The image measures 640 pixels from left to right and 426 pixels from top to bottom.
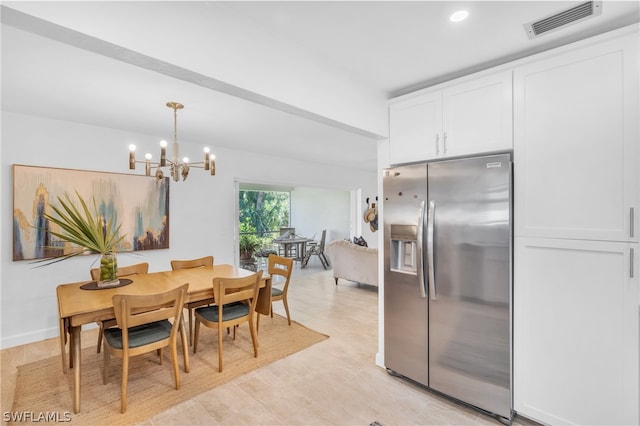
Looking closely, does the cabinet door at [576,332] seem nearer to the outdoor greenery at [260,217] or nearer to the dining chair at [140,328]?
the dining chair at [140,328]

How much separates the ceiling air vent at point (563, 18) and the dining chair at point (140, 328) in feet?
9.14

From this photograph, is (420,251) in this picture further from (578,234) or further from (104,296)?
(104,296)

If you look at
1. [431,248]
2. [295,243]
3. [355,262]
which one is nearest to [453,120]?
[431,248]

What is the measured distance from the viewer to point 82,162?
351cm

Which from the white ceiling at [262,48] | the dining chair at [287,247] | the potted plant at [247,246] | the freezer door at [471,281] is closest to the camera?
the white ceiling at [262,48]

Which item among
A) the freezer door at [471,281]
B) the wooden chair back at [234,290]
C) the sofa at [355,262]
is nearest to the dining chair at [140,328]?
the wooden chair back at [234,290]

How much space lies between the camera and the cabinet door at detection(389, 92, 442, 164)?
2.26 m

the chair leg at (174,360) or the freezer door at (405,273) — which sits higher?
the freezer door at (405,273)

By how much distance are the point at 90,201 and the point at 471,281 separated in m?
4.03

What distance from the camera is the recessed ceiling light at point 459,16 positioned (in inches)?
60.9

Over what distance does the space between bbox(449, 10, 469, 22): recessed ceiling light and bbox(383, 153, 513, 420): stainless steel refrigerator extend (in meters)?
0.82

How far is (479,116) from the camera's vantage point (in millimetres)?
2064

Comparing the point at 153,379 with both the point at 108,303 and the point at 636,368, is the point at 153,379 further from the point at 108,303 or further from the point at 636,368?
the point at 636,368

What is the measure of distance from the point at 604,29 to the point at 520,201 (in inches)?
40.6
